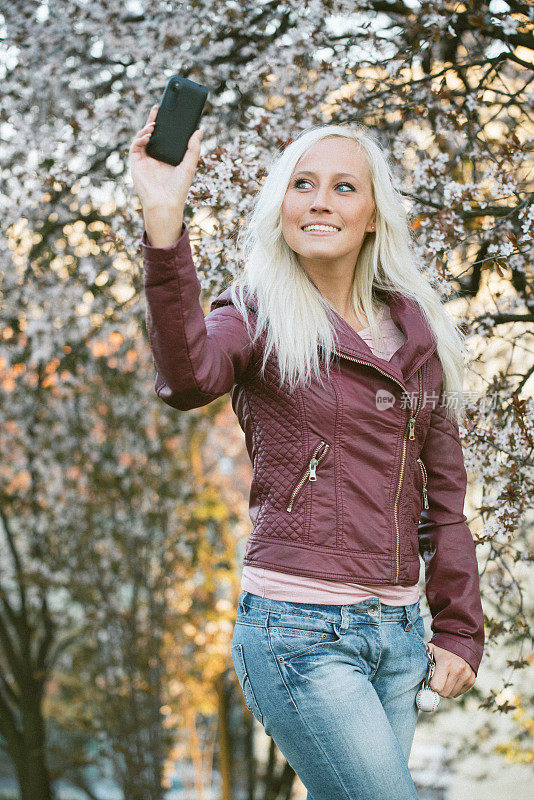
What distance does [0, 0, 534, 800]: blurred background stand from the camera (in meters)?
2.79

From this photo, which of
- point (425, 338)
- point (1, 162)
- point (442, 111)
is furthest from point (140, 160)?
point (1, 162)

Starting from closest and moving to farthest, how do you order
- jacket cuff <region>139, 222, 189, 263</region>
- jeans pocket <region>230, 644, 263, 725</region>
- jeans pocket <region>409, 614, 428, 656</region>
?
jacket cuff <region>139, 222, 189, 263</region>, jeans pocket <region>230, 644, 263, 725</region>, jeans pocket <region>409, 614, 428, 656</region>

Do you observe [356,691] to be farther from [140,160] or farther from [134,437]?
[134,437]

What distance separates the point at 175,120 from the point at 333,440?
64 centimetres

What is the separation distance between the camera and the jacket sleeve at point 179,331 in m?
1.35

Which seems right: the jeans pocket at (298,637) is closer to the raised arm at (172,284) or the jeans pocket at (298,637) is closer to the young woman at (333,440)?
the young woman at (333,440)

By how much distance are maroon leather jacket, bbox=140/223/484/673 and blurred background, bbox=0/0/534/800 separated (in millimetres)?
604

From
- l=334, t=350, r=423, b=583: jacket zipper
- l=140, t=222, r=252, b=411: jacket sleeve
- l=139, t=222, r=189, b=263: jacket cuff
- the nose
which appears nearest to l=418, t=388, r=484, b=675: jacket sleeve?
l=334, t=350, r=423, b=583: jacket zipper

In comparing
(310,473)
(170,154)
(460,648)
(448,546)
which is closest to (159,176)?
(170,154)

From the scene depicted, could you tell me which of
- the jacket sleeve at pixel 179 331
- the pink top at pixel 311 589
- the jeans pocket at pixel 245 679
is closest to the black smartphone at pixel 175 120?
the jacket sleeve at pixel 179 331

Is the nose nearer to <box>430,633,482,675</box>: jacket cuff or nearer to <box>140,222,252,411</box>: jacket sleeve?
<box>140,222,252,411</box>: jacket sleeve

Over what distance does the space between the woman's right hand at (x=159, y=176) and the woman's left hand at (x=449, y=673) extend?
40.9 inches

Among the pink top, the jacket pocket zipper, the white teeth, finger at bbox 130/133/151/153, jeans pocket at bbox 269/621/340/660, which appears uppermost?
finger at bbox 130/133/151/153

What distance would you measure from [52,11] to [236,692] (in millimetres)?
5094
